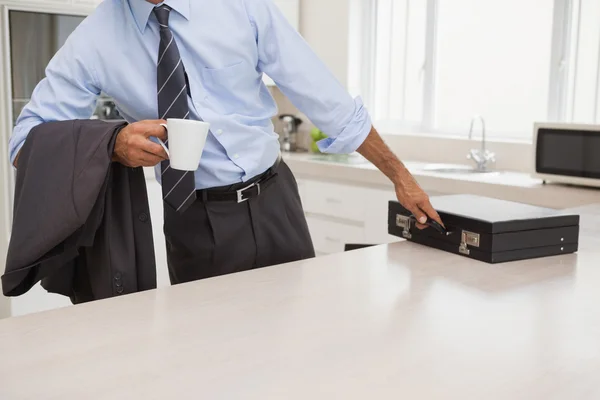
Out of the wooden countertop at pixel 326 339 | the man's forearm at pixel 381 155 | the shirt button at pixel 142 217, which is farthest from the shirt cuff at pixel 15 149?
the man's forearm at pixel 381 155

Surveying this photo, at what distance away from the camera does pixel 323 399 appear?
897 millimetres

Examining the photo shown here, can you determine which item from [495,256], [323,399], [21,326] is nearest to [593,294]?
[495,256]

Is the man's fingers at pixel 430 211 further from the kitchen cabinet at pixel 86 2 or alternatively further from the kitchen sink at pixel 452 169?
the kitchen cabinet at pixel 86 2

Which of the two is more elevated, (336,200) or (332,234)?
(336,200)

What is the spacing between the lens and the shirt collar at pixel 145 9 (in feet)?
5.50

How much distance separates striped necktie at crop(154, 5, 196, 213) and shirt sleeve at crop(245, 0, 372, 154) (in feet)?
0.73

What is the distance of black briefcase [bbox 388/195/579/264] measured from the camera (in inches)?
63.1

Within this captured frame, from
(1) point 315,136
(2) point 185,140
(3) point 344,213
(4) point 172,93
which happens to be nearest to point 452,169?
(3) point 344,213

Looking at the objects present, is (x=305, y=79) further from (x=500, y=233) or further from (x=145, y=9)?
(x=500, y=233)

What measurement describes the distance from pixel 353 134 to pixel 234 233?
378 mm

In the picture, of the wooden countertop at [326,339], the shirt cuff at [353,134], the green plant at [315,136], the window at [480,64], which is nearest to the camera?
the wooden countertop at [326,339]

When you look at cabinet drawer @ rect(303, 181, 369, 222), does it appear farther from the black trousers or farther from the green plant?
the black trousers

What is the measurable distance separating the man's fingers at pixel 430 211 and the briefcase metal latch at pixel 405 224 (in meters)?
0.08

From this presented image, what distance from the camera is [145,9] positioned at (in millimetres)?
1678
